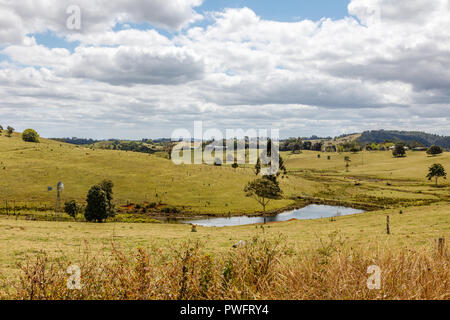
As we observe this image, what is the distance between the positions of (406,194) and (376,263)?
102 m

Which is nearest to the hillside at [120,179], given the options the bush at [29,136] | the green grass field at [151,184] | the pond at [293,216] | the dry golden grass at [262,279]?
the green grass field at [151,184]

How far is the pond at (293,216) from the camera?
63.4 meters

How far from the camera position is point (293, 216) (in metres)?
70.9

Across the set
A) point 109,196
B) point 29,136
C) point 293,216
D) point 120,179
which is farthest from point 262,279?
point 29,136

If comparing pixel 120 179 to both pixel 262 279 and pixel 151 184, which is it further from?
pixel 262 279

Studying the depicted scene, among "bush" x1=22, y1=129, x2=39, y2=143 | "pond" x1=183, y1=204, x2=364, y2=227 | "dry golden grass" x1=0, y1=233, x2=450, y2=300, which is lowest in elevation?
"pond" x1=183, y1=204, x2=364, y2=227

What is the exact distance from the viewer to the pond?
63.4 meters

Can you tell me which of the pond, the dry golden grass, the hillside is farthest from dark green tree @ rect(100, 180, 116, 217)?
the dry golden grass

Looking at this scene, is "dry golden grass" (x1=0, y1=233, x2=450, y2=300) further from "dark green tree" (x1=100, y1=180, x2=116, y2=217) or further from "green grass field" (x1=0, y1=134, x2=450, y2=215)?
"green grass field" (x1=0, y1=134, x2=450, y2=215)

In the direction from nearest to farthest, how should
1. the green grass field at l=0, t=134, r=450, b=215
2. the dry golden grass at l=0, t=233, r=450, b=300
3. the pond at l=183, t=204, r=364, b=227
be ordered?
the dry golden grass at l=0, t=233, r=450, b=300 → the pond at l=183, t=204, r=364, b=227 → the green grass field at l=0, t=134, r=450, b=215

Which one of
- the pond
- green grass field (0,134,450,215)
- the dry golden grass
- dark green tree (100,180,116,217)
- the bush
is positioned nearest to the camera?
the dry golden grass
